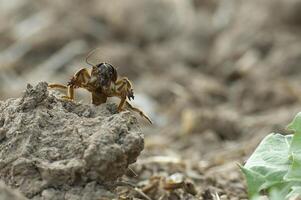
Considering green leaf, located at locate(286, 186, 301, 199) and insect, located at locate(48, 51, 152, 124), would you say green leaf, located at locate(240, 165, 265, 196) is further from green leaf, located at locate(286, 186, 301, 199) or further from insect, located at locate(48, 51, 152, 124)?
insect, located at locate(48, 51, 152, 124)

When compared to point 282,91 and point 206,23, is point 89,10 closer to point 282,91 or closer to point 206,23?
point 206,23

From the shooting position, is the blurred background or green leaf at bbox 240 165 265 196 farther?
the blurred background

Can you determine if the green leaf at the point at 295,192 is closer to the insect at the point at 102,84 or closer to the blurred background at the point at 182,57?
the insect at the point at 102,84

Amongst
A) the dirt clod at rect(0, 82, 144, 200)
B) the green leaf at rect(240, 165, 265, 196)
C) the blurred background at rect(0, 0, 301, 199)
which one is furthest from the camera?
the blurred background at rect(0, 0, 301, 199)

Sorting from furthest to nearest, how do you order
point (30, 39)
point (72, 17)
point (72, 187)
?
point (72, 17) < point (30, 39) < point (72, 187)

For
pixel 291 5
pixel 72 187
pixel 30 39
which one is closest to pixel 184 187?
pixel 72 187

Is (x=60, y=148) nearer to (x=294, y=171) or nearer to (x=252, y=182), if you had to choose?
(x=252, y=182)

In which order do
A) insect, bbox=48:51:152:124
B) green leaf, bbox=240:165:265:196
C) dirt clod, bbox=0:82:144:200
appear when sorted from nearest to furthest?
dirt clod, bbox=0:82:144:200 → green leaf, bbox=240:165:265:196 → insect, bbox=48:51:152:124

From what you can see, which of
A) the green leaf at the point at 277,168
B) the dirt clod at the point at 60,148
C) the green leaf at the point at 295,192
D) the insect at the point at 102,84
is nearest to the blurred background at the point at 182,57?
the insect at the point at 102,84

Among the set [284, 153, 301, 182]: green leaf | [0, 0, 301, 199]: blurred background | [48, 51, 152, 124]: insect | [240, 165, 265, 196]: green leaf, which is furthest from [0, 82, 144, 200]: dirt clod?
[0, 0, 301, 199]: blurred background
